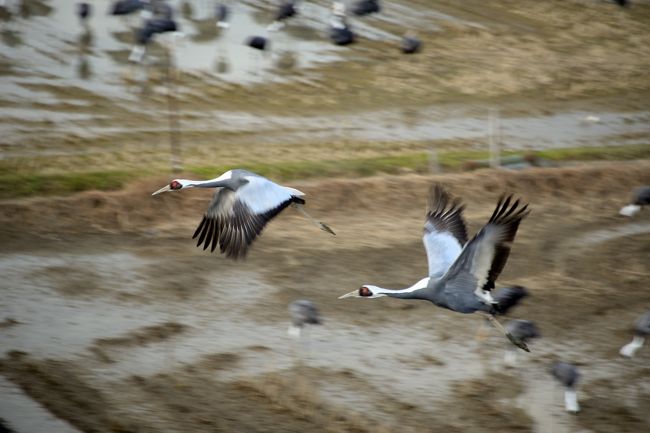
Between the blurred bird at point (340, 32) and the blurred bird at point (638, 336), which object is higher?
the blurred bird at point (638, 336)

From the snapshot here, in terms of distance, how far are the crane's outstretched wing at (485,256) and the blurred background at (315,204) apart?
4.66ft

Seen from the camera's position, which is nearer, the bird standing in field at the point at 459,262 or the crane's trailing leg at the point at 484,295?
the bird standing in field at the point at 459,262

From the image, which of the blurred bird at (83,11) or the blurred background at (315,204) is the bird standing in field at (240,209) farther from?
the blurred bird at (83,11)

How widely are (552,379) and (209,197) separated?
23.6ft

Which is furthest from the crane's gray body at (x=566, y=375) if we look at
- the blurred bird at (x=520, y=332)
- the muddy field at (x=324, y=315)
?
the blurred bird at (x=520, y=332)

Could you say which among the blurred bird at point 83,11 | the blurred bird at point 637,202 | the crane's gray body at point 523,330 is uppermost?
the crane's gray body at point 523,330

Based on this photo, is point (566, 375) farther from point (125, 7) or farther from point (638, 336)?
point (125, 7)

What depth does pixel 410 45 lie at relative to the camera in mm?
25719

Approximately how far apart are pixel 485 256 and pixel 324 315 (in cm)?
400

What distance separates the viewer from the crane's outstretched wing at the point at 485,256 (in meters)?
10.6

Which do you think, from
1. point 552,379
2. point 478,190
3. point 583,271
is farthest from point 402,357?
point 478,190

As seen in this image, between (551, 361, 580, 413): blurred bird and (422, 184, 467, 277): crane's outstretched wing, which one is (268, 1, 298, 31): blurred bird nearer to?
(422, 184, 467, 277): crane's outstretched wing

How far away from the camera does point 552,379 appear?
13.0 m

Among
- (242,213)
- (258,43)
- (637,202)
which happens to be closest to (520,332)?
(242,213)
